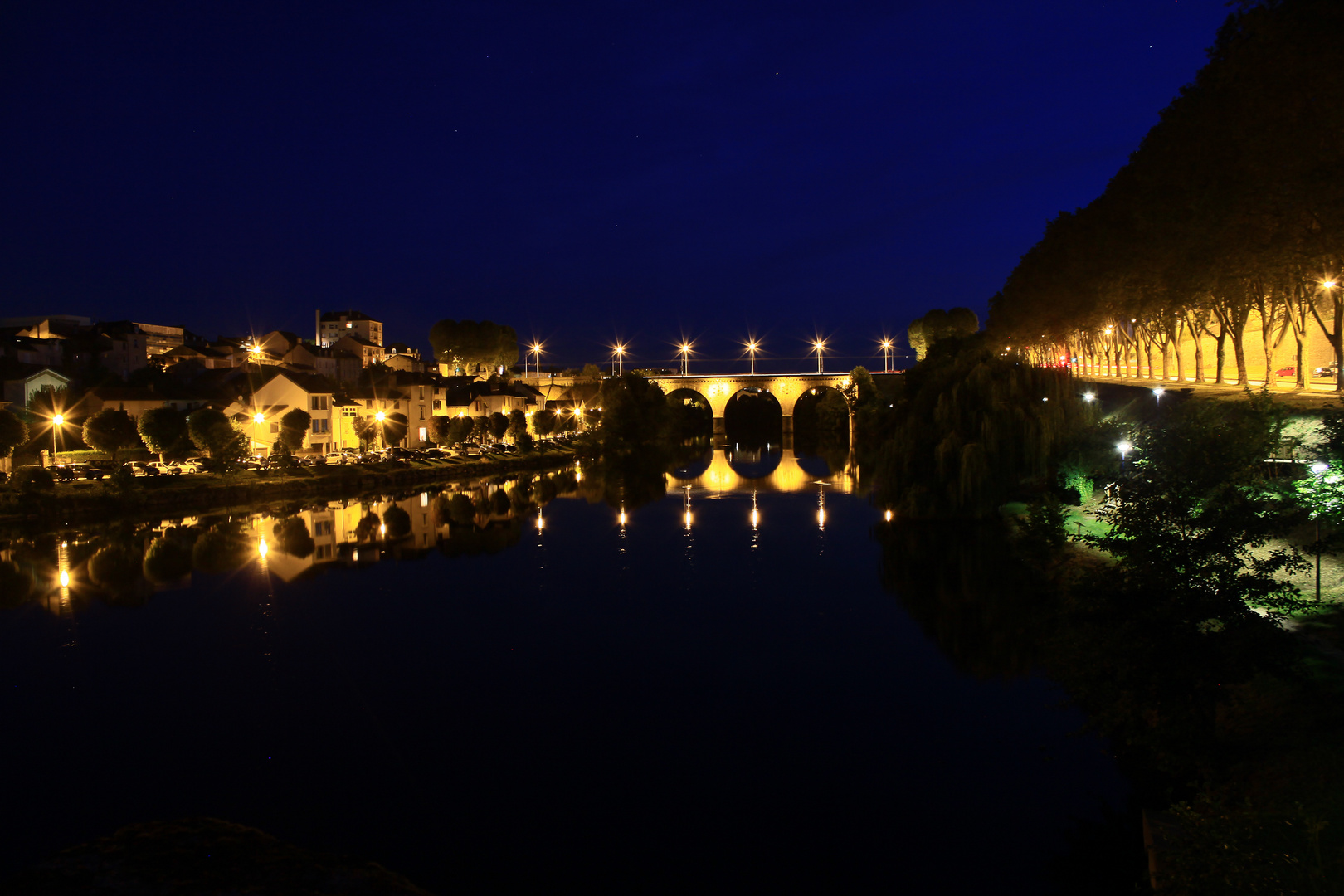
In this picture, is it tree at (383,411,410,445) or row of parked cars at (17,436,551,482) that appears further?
tree at (383,411,410,445)

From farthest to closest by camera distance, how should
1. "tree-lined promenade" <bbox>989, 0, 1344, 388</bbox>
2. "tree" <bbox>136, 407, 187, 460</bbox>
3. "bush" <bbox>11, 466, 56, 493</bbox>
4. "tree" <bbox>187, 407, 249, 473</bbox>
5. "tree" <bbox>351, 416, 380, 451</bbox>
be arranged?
"tree" <bbox>351, 416, 380, 451</bbox> < "tree" <bbox>136, 407, 187, 460</bbox> < "tree" <bbox>187, 407, 249, 473</bbox> < "bush" <bbox>11, 466, 56, 493</bbox> < "tree-lined promenade" <bbox>989, 0, 1344, 388</bbox>

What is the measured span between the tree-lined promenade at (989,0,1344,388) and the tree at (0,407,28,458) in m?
34.1

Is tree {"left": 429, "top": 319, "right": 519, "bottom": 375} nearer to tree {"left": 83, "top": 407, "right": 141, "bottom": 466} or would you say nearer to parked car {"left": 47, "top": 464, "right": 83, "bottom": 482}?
tree {"left": 83, "top": 407, "right": 141, "bottom": 466}

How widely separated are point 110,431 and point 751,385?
2295 inches

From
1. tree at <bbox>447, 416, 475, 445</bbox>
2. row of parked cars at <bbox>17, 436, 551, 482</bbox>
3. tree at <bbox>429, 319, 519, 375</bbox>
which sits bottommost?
row of parked cars at <bbox>17, 436, 551, 482</bbox>

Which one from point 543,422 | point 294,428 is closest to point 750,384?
point 543,422

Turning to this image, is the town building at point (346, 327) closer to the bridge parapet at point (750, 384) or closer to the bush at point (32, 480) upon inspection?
the bridge parapet at point (750, 384)

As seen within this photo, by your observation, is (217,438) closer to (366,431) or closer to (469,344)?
(366,431)

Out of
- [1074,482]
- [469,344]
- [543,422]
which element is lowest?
[1074,482]

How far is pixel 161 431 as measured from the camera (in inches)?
1312

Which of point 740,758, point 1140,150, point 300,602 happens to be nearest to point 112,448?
point 300,602

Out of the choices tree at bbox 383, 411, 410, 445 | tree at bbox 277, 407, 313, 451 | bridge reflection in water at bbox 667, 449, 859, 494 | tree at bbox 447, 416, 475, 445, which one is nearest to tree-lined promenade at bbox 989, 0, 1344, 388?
bridge reflection in water at bbox 667, 449, 859, 494

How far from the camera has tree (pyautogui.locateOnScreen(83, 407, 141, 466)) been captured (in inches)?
1284

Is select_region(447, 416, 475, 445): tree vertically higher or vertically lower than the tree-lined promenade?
lower
